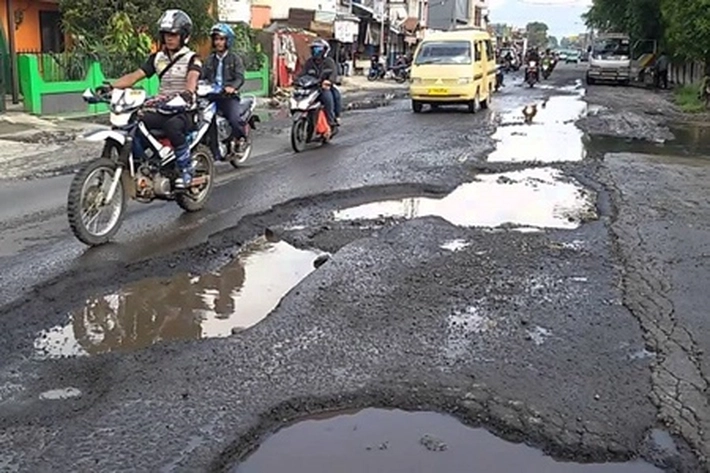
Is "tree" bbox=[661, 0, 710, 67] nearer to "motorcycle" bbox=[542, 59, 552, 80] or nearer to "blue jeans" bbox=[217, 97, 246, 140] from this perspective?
"motorcycle" bbox=[542, 59, 552, 80]

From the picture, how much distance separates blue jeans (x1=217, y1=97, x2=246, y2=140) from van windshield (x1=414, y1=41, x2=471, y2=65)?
10638 mm

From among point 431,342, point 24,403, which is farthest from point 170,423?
point 431,342

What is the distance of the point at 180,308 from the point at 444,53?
1619 centimetres

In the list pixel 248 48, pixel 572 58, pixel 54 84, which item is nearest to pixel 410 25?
pixel 248 48

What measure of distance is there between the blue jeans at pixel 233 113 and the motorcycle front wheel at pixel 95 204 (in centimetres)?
294

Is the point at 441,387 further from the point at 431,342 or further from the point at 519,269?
the point at 519,269

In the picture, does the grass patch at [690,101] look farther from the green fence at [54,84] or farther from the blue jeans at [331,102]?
the green fence at [54,84]

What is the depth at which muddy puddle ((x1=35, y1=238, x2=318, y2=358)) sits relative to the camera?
4613 millimetres

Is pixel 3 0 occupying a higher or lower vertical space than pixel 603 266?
higher

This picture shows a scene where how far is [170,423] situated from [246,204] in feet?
16.1

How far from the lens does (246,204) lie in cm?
828

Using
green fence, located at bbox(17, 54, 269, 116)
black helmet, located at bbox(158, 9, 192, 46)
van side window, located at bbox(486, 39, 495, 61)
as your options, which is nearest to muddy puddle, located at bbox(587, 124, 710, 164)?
van side window, located at bbox(486, 39, 495, 61)

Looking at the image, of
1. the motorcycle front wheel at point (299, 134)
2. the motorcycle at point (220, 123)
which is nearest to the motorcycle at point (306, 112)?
the motorcycle front wheel at point (299, 134)

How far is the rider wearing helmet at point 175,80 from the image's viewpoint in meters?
7.07
